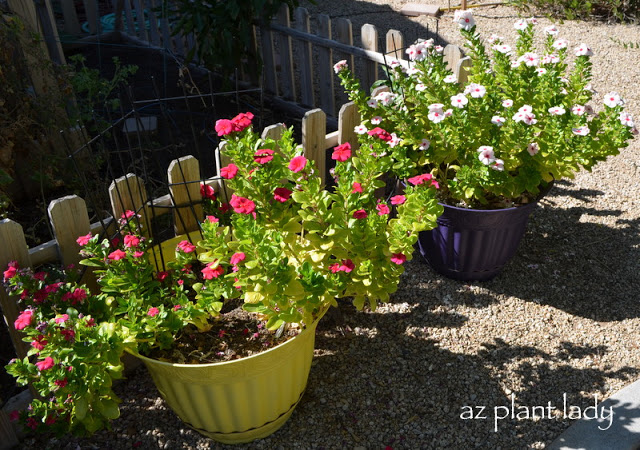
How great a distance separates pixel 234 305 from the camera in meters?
2.91

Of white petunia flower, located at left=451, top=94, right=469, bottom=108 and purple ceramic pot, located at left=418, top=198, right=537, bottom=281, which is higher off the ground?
white petunia flower, located at left=451, top=94, right=469, bottom=108

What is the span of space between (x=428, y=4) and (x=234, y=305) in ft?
21.1

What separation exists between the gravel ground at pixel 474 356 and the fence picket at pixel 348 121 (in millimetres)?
817

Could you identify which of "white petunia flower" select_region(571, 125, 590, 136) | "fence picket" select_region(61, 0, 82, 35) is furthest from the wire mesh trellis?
"fence picket" select_region(61, 0, 82, 35)

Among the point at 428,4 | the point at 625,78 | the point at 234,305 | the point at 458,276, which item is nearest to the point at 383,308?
the point at 458,276

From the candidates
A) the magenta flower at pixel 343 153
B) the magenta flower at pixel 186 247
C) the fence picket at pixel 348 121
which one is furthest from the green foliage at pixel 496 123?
the magenta flower at pixel 186 247

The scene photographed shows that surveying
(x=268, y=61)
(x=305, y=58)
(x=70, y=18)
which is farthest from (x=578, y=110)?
(x=70, y=18)

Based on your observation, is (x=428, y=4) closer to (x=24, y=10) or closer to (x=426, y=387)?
(x=24, y=10)

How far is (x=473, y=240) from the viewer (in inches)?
124

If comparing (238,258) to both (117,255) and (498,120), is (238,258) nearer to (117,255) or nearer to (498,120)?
(117,255)

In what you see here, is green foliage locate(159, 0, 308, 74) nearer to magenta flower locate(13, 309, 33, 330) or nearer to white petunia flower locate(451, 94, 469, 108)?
white petunia flower locate(451, 94, 469, 108)

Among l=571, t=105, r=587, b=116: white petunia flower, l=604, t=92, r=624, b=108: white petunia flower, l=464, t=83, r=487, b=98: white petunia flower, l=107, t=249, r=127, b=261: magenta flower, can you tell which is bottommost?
l=107, t=249, r=127, b=261: magenta flower

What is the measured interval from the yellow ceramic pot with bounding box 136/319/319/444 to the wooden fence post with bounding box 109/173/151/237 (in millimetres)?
684

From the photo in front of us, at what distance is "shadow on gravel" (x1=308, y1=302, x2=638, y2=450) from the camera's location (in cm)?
259
